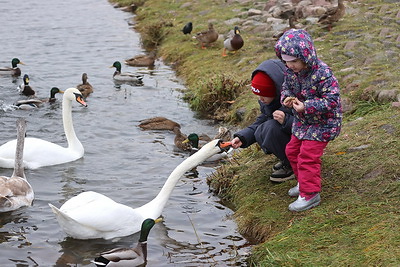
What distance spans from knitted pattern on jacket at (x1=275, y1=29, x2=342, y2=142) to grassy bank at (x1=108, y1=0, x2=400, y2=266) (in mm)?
821

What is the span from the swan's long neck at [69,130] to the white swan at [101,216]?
3.01 m

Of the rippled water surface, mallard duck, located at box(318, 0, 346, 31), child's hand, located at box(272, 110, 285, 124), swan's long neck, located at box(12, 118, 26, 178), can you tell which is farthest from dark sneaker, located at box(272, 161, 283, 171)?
mallard duck, located at box(318, 0, 346, 31)

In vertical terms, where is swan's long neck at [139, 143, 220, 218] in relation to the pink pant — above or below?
below

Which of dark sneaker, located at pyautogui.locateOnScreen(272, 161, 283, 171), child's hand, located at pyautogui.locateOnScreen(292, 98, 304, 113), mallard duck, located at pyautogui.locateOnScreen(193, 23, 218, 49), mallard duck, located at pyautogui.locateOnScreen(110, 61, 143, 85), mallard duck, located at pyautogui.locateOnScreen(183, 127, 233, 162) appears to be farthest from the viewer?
mallard duck, located at pyautogui.locateOnScreen(193, 23, 218, 49)

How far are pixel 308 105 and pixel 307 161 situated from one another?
1.98 ft

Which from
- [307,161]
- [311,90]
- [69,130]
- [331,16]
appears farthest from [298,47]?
[331,16]

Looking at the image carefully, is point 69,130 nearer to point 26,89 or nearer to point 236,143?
point 26,89

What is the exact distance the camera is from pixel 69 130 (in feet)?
36.0

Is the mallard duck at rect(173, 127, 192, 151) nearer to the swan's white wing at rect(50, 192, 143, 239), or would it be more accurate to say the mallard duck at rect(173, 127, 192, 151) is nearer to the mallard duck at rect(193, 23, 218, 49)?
the swan's white wing at rect(50, 192, 143, 239)

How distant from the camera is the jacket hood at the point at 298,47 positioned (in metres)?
6.40

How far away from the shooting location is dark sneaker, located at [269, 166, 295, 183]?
25.7 feet

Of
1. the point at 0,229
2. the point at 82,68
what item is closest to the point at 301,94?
the point at 0,229

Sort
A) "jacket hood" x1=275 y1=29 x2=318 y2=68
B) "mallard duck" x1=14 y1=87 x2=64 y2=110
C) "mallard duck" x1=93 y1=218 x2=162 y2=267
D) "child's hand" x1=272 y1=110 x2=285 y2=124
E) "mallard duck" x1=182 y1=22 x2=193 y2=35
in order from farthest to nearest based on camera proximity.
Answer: "mallard duck" x1=182 y1=22 x2=193 y2=35 → "mallard duck" x1=14 y1=87 x2=64 y2=110 → "child's hand" x1=272 y1=110 x2=285 y2=124 → "mallard duck" x1=93 y1=218 x2=162 y2=267 → "jacket hood" x1=275 y1=29 x2=318 y2=68

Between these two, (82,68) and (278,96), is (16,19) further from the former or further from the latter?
(278,96)
